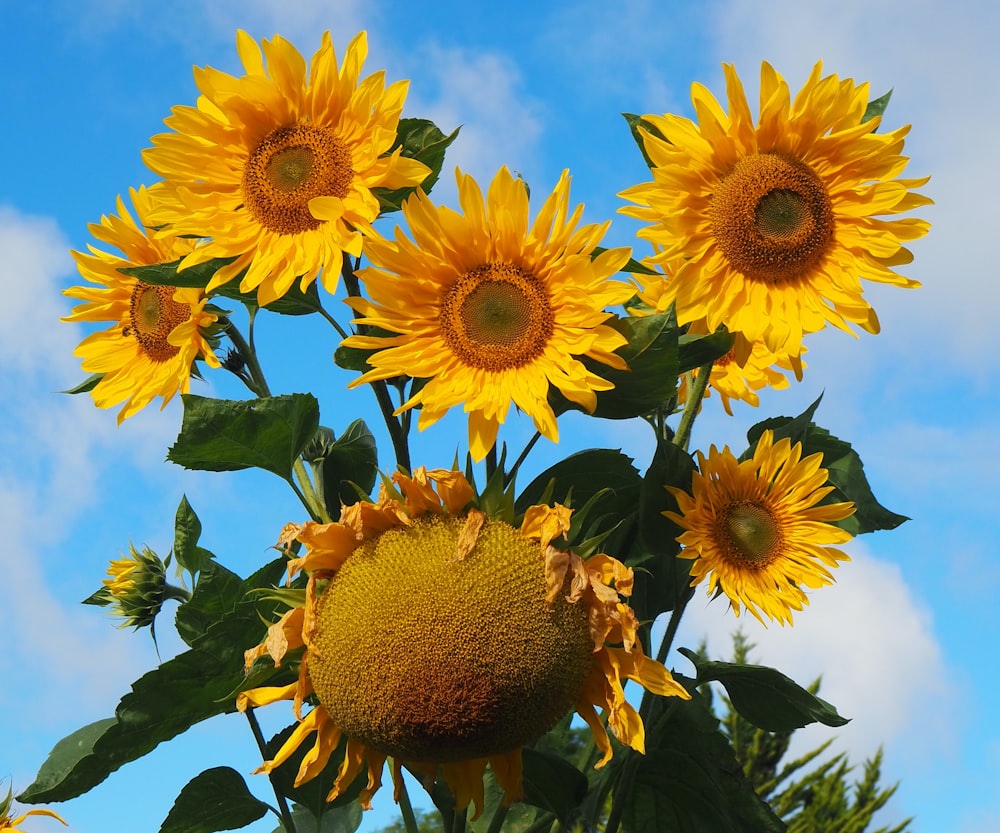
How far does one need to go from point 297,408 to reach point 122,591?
0.85 metres

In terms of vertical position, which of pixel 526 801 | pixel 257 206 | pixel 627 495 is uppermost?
pixel 257 206

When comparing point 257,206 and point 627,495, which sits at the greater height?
point 257,206

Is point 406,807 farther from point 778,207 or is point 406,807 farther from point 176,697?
point 778,207

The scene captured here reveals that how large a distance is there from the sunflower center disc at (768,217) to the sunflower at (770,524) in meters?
0.38

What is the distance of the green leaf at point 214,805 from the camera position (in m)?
2.21

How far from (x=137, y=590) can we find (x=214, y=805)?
1.84 ft

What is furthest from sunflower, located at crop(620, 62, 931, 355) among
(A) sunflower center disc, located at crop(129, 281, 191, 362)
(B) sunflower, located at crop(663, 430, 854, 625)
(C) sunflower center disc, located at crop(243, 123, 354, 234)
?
(A) sunflower center disc, located at crop(129, 281, 191, 362)

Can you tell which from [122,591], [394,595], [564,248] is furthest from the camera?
[122,591]

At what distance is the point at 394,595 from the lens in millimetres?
1646

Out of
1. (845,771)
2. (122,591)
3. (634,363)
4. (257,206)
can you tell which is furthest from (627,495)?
(845,771)

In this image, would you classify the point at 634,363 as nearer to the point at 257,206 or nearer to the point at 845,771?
the point at 257,206

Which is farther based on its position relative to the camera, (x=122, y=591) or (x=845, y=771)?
(x=845, y=771)

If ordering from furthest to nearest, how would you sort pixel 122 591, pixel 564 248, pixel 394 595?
pixel 122 591 → pixel 564 248 → pixel 394 595

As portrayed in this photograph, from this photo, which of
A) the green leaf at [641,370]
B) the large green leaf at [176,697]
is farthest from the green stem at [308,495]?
the green leaf at [641,370]
